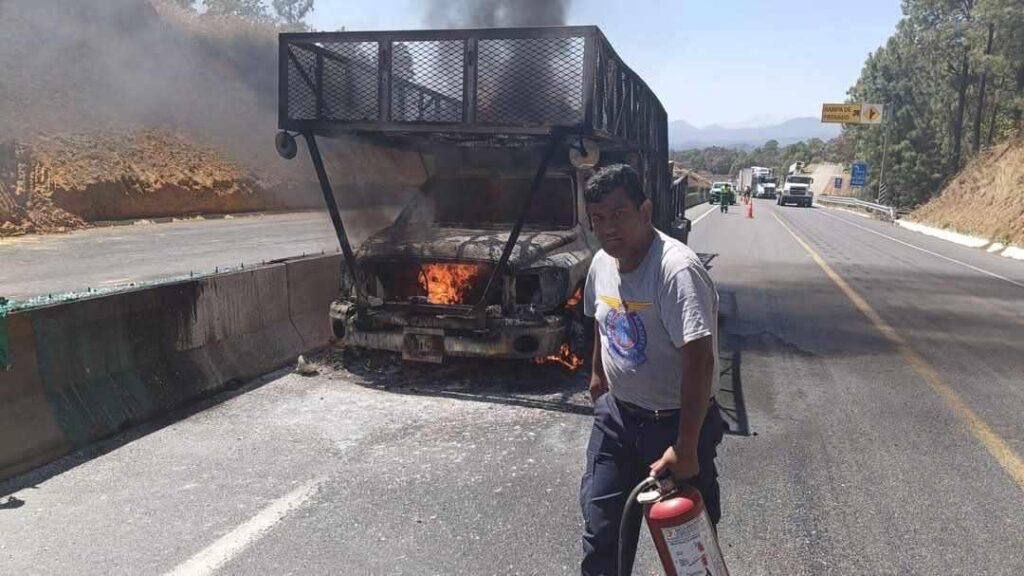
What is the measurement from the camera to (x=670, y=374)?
2346mm

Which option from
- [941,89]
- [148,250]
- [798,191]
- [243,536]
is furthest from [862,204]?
[243,536]

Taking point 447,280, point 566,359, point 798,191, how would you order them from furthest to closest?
point 798,191
point 566,359
point 447,280

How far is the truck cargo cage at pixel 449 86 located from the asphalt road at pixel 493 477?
4.63 feet

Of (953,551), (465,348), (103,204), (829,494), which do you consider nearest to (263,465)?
(465,348)

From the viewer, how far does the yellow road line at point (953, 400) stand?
455 centimetres

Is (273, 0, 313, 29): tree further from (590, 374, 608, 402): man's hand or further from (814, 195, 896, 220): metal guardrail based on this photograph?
(590, 374, 608, 402): man's hand

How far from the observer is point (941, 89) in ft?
157

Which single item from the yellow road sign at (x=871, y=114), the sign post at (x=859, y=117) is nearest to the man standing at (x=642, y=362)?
the sign post at (x=859, y=117)

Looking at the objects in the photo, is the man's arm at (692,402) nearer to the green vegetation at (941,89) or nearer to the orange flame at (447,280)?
the orange flame at (447,280)

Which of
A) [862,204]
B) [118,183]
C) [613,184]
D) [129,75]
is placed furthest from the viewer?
[862,204]

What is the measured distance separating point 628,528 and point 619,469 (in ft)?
0.63

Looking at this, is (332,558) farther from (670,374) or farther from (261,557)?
(670,374)

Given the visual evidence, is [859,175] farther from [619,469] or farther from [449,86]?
[619,469]

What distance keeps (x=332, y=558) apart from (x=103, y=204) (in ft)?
69.8
